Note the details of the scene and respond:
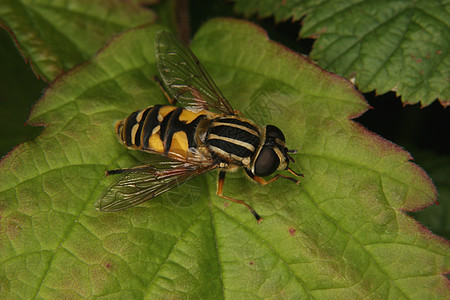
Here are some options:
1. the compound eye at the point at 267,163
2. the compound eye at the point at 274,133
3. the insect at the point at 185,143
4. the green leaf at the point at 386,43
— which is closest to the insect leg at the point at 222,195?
the insect at the point at 185,143

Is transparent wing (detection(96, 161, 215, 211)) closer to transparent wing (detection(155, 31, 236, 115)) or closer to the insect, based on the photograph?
the insect

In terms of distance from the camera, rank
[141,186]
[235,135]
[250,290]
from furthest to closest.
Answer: [235,135]
[141,186]
[250,290]

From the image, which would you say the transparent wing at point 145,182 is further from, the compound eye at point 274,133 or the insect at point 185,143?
the compound eye at point 274,133

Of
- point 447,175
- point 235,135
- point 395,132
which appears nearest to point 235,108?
point 235,135

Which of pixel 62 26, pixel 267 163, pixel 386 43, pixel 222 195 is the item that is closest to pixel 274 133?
pixel 267 163

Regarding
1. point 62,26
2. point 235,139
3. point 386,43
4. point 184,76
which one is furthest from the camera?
point 62,26

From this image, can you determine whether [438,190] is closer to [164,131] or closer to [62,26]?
[164,131]

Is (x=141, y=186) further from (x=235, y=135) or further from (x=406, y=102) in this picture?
(x=406, y=102)
